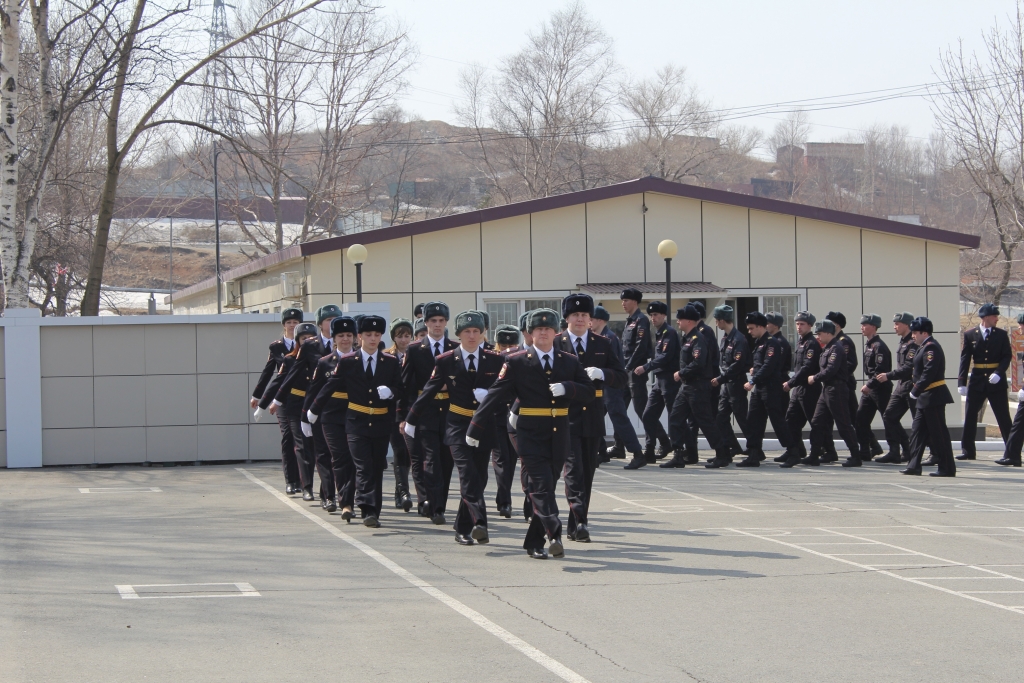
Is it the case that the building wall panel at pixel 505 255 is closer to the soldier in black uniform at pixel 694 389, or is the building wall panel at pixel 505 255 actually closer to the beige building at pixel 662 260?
the beige building at pixel 662 260

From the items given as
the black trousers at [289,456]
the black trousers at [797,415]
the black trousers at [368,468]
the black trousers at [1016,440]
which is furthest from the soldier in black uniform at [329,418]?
the black trousers at [1016,440]

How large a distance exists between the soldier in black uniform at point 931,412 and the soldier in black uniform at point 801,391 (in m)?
1.41

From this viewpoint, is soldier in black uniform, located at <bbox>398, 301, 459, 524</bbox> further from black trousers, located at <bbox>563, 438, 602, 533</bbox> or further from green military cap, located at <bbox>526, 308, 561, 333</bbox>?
green military cap, located at <bbox>526, 308, 561, 333</bbox>

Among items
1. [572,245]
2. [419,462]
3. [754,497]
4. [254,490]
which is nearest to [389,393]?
[419,462]

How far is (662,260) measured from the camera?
795 inches

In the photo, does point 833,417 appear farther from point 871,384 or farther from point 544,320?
point 544,320

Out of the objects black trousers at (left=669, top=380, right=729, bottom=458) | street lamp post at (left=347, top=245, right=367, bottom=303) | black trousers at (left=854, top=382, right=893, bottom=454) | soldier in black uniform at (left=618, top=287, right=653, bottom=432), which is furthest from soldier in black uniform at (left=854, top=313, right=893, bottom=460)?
street lamp post at (left=347, top=245, right=367, bottom=303)

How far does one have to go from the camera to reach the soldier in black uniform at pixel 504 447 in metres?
9.16

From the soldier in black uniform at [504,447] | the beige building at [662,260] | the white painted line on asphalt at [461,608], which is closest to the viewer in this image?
the white painted line on asphalt at [461,608]

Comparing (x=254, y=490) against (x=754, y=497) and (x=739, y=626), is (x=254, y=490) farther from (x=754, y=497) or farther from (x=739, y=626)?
Answer: (x=739, y=626)

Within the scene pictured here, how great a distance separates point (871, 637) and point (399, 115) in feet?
138

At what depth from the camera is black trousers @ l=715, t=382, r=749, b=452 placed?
46.5ft

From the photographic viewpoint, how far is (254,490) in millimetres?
12000

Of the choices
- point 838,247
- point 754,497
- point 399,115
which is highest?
point 399,115
